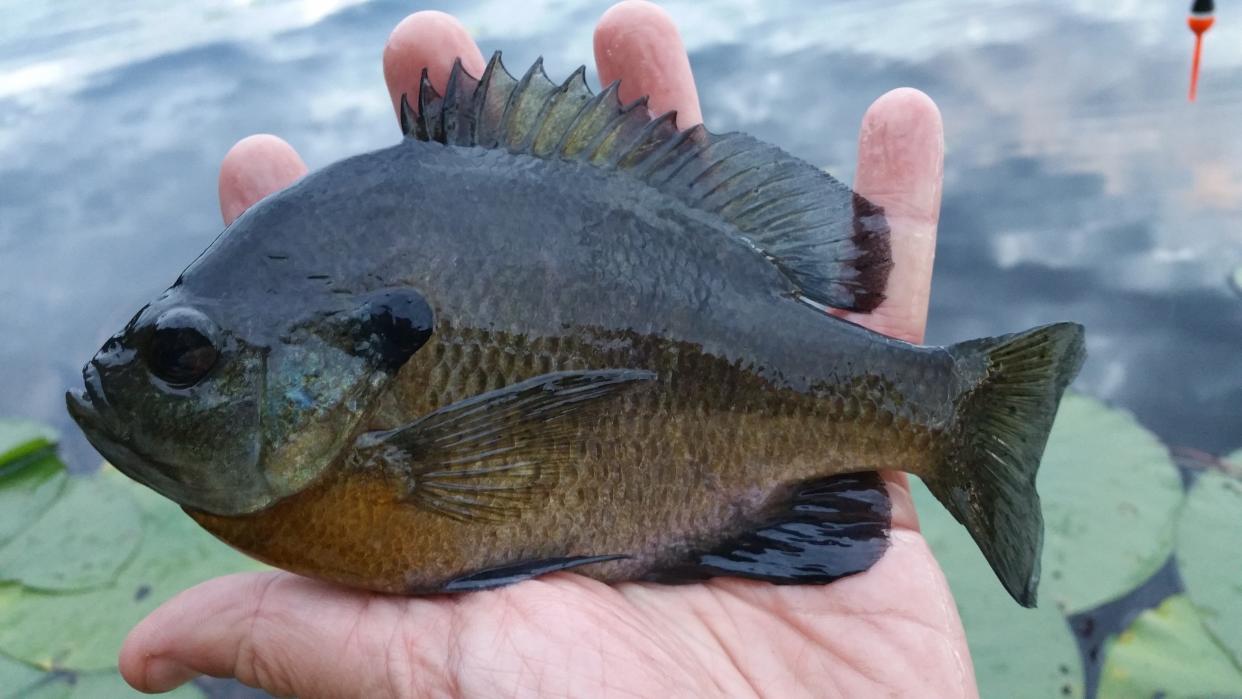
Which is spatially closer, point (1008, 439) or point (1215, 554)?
point (1008, 439)

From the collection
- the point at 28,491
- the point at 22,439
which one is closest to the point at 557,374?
the point at 28,491

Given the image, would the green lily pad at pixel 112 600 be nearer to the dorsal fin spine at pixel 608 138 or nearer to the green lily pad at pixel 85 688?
the green lily pad at pixel 85 688

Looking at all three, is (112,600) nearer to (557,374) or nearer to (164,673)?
(164,673)

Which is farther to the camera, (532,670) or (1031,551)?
(1031,551)

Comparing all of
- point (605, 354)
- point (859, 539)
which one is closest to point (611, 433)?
point (605, 354)

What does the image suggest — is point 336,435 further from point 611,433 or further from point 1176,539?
point 1176,539

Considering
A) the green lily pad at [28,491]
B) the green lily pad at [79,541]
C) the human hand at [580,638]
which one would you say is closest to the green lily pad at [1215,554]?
the human hand at [580,638]
